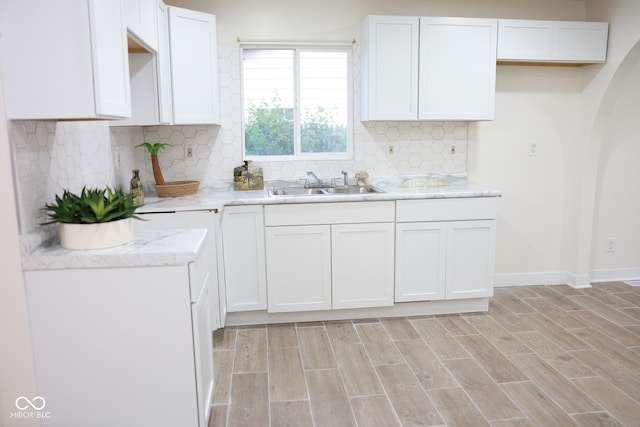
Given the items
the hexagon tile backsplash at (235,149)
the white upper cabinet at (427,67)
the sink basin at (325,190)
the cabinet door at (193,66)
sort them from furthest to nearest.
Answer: the sink basin at (325,190) → the white upper cabinet at (427,67) → the hexagon tile backsplash at (235,149) → the cabinet door at (193,66)

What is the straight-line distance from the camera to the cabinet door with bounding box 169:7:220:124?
3.21 m

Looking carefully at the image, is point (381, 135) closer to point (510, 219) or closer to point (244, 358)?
point (510, 219)

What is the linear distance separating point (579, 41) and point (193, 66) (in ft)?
9.61

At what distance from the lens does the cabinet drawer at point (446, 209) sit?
11.4 ft

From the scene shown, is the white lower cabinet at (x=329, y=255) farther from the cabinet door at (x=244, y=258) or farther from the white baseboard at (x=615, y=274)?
the white baseboard at (x=615, y=274)

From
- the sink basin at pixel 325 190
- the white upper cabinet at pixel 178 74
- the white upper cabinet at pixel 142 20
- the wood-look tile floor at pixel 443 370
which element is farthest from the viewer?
the sink basin at pixel 325 190

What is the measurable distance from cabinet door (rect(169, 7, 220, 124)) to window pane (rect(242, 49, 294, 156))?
1.31ft

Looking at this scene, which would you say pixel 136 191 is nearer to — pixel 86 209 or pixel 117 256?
pixel 86 209

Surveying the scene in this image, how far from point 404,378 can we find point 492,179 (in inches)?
83.8

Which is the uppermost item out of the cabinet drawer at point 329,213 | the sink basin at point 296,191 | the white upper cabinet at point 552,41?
the white upper cabinet at point 552,41

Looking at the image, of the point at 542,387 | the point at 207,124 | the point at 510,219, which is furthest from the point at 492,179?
the point at 207,124

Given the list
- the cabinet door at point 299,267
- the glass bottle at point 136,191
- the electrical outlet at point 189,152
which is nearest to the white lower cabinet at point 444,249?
the cabinet door at point 299,267

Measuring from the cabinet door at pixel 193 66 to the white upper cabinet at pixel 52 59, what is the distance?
149cm

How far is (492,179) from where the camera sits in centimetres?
417
